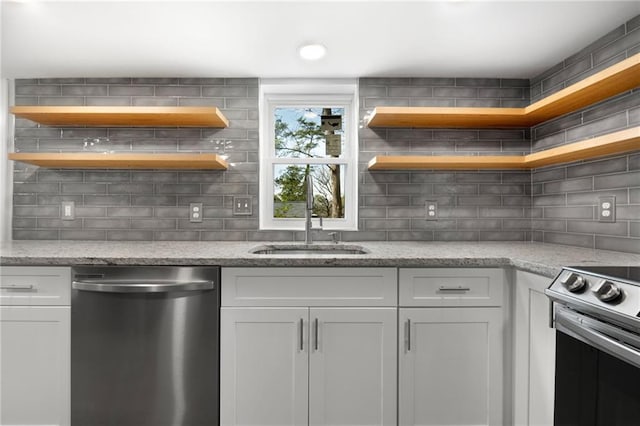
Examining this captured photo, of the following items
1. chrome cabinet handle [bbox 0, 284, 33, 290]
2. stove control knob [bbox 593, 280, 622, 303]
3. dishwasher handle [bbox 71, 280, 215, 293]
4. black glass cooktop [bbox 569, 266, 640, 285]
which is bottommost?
chrome cabinet handle [bbox 0, 284, 33, 290]

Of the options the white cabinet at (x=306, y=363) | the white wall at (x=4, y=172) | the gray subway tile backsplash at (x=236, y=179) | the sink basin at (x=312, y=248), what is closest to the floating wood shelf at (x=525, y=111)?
the gray subway tile backsplash at (x=236, y=179)

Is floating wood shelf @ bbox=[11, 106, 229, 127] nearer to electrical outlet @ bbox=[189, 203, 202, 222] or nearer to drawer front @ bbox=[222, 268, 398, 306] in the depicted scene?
electrical outlet @ bbox=[189, 203, 202, 222]

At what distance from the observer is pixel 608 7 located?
5.16ft

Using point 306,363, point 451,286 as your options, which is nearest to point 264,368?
point 306,363

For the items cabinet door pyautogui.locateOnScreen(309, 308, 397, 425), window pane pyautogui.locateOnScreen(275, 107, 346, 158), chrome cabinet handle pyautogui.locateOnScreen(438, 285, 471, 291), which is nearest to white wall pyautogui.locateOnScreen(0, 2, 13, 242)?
window pane pyautogui.locateOnScreen(275, 107, 346, 158)

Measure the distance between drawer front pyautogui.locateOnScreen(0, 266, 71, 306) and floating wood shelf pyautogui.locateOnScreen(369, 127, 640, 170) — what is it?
166 cm

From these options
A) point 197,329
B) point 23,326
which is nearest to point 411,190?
point 197,329

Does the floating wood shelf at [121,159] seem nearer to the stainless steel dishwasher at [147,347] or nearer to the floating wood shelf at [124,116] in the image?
the floating wood shelf at [124,116]

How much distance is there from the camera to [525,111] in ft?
6.60

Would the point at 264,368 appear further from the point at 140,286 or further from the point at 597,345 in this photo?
the point at 597,345

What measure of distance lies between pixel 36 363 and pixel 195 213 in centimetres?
107

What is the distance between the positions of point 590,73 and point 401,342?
1680 mm

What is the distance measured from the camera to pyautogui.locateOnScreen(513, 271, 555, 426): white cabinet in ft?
4.47

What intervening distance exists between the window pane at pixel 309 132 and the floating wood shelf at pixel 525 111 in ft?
0.98
